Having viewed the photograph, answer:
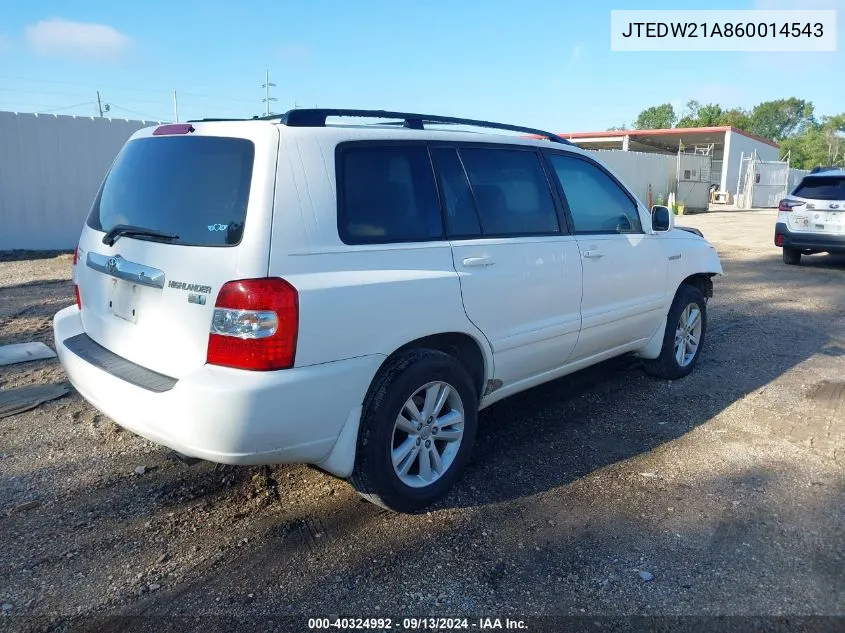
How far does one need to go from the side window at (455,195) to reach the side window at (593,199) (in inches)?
36.0

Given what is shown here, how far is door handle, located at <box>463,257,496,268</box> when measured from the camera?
3447mm

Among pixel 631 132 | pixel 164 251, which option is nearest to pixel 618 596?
pixel 164 251

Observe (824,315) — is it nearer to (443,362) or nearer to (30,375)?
(443,362)

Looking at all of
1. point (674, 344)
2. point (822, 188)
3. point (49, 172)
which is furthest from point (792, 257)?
point (49, 172)

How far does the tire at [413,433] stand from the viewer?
3062 millimetres

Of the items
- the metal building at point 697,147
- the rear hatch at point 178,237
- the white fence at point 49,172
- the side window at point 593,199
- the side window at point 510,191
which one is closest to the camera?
the rear hatch at point 178,237

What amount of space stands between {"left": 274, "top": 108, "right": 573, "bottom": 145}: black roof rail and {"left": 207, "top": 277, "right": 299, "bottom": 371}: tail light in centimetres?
79

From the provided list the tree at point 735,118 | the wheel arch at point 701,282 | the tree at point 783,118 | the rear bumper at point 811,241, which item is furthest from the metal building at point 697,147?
the tree at point 783,118

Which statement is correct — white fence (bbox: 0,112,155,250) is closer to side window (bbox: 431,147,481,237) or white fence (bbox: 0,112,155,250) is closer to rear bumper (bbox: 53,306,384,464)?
rear bumper (bbox: 53,306,384,464)

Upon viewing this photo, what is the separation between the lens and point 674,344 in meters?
5.29

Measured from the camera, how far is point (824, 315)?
806cm

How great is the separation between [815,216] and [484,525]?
10.7 metres

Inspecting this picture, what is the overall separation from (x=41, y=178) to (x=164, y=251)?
10.6 meters

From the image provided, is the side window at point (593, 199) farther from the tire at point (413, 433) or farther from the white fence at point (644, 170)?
the white fence at point (644, 170)
